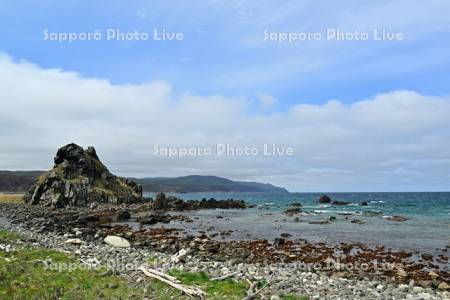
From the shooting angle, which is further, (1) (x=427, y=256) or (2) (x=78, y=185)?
(2) (x=78, y=185)

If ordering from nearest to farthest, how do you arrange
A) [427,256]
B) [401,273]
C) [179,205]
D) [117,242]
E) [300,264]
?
1. [401,273]
2. [300,264]
3. [427,256]
4. [117,242]
5. [179,205]

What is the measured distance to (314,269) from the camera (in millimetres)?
20906

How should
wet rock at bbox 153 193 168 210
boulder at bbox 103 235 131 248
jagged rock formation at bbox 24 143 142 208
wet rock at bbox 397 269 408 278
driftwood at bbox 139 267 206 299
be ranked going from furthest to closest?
jagged rock formation at bbox 24 143 142 208 → wet rock at bbox 153 193 168 210 → boulder at bbox 103 235 131 248 → wet rock at bbox 397 269 408 278 → driftwood at bbox 139 267 206 299

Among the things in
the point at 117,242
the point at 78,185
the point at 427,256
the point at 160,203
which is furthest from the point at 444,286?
the point at 78,185

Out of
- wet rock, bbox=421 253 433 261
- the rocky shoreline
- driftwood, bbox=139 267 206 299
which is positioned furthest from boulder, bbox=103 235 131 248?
wet rock, bbox=421 253 433 261

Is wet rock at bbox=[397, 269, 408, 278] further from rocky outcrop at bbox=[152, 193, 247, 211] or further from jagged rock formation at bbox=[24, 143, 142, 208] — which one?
jagged rock formation at bbox=[24, 143, 142, 208]

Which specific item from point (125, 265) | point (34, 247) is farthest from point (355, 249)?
point (34, 247)

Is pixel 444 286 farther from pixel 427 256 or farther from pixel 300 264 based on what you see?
pixel 427 256

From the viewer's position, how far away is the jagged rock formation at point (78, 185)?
275 feet

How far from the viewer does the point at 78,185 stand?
8681 centimetres

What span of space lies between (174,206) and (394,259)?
206 feet

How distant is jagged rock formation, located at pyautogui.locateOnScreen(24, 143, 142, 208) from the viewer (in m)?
83.9

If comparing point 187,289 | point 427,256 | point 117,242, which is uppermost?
point 187,289

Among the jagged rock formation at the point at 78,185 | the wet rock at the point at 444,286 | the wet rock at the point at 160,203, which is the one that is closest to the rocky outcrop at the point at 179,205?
the wet rock at the point at 160,203
